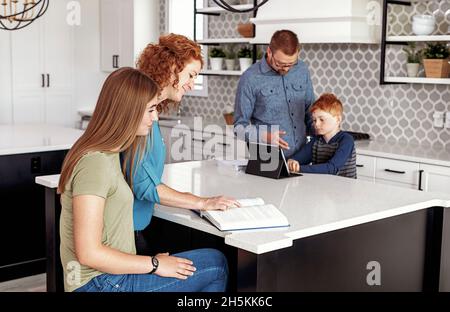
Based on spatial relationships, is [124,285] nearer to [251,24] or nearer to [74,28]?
[251,24]

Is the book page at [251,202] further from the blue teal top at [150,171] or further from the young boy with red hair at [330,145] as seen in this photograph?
the young boy with red hair at [330,145]

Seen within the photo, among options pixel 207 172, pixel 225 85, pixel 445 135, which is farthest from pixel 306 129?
pixel 225 85

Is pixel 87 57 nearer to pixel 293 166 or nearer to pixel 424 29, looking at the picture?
pixel 424 29

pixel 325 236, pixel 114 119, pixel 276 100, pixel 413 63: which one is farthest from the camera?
pixel 413 63

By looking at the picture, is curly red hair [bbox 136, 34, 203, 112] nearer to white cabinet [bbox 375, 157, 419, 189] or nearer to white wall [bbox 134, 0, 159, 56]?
white cabinet [bbox 375, 157, 419, 189]

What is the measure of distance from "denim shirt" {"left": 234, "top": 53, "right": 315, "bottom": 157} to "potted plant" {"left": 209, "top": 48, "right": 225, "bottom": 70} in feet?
7.42

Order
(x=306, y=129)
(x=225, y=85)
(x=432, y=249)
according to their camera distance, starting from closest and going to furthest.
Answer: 1. (x=432, y=249)
2. (x=306, y=129)
3. (x=225, y=85)

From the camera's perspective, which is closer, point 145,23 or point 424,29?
point 424,29

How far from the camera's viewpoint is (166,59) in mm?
2613

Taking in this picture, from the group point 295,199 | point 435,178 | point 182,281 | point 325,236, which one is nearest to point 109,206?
point 182,281

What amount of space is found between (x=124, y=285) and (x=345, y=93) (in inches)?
138

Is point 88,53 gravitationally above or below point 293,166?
above

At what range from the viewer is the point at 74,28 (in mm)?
7207

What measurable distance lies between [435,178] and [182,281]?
7.98 ft
